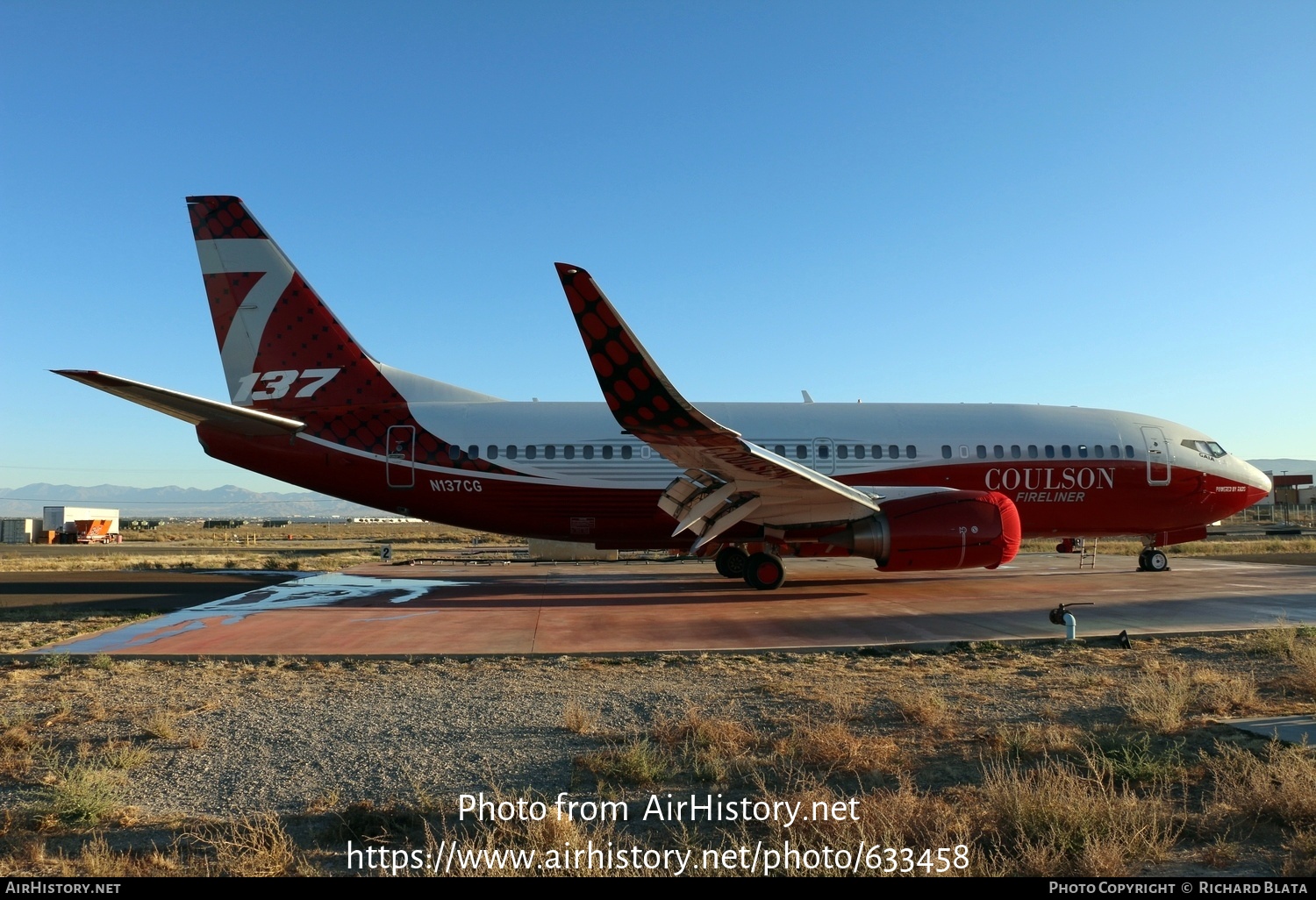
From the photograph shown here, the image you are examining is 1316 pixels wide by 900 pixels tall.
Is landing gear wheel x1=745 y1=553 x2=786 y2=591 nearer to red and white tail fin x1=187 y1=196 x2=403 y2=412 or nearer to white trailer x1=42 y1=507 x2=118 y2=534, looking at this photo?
red and white tail fin x1=187 y1=196 x2=403 y2=412

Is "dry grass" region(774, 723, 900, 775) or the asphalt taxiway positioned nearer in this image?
"dry grass" region(774, 723, 900, 775)

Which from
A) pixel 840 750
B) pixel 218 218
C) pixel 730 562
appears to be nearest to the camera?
pixel 840 750

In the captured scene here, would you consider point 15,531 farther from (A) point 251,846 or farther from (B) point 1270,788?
(B) point 1270,788

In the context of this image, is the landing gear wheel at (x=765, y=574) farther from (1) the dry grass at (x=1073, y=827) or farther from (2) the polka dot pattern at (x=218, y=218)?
(2) the polka dot pattern at (x=218, y=218)

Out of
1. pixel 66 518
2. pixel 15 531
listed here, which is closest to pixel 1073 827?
pixel 66 518

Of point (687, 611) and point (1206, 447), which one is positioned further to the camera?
point (1206, 447)

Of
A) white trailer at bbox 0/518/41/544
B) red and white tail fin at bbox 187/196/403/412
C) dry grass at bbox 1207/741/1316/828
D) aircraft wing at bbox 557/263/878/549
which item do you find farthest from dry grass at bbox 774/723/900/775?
white trailer at bbox 0/518/41/544

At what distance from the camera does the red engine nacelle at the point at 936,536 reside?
13.7 m

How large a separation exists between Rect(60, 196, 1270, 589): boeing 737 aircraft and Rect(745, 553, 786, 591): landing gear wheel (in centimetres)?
4

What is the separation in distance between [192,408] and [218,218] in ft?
14.9

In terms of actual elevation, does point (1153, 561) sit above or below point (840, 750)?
below

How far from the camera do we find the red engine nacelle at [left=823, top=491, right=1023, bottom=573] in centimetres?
1371

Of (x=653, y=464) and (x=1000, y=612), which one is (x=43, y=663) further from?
(x=1000, y=612)

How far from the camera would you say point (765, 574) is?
15.0 metres
